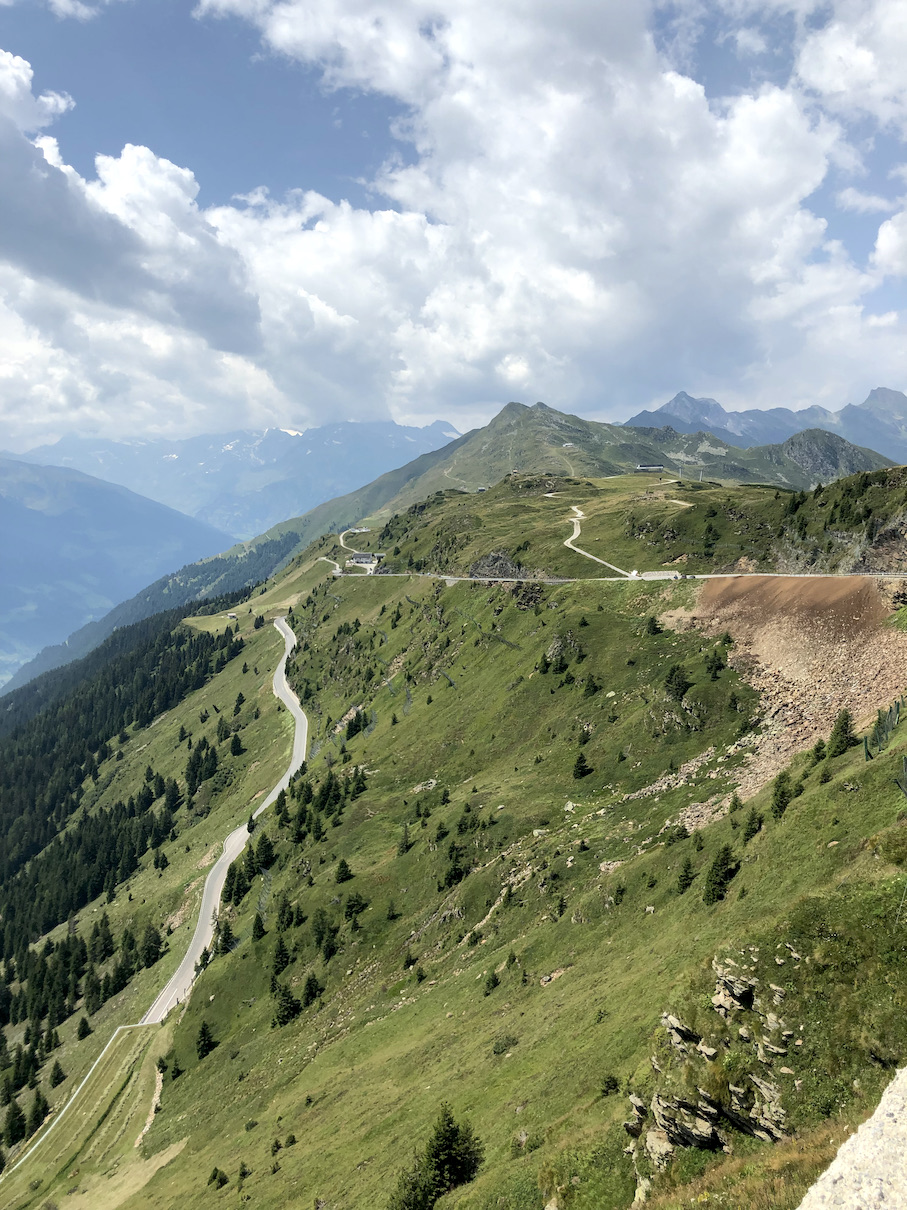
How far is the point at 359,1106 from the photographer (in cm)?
4819

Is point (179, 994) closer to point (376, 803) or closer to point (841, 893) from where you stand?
point (376, 803)

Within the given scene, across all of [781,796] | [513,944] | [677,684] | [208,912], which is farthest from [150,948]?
[781,796]

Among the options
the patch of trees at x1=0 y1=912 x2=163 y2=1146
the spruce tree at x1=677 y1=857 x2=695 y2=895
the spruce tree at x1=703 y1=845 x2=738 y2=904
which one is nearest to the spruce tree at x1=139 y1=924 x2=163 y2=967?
the patch of trees at x1=0 y1=912 x2=163 y2=1146

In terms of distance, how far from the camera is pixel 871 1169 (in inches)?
670

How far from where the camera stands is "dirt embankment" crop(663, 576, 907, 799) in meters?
55.6

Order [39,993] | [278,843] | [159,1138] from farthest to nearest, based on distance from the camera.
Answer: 1. [39,993]
2. [278,843]
3. [159,1138]

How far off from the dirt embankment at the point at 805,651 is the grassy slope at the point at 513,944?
4.72 m

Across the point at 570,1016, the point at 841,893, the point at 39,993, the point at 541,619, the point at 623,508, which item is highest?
the point at 623,508

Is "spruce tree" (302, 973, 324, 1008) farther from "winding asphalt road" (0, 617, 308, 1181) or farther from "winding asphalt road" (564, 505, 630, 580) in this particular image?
"winding asphalt road" (564, 505, 630, 580)

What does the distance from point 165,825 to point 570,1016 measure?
17636 cm

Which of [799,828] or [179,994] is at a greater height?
[799,828]

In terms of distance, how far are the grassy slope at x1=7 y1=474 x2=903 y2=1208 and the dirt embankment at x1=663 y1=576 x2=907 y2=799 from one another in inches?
Answer: 186

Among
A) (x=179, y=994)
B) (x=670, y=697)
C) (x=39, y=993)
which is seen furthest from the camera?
(x=39, y=993)

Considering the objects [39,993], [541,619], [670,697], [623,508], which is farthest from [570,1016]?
[623,508]
